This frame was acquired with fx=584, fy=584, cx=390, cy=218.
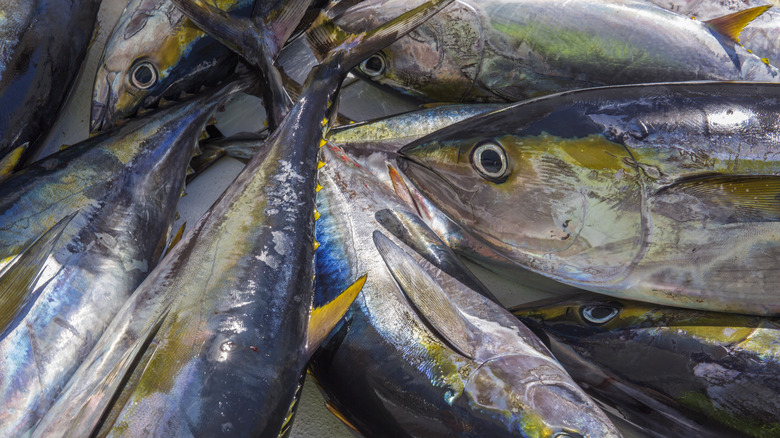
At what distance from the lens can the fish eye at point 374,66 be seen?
248 centimetres

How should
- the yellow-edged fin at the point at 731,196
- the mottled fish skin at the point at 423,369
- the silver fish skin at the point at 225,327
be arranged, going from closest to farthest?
the silver fish skin at the point at 225,327, the mottled fish skin at the point at 423,369, the yellow-edged fin at the point at 731,196

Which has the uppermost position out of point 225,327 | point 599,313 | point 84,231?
point 84,231

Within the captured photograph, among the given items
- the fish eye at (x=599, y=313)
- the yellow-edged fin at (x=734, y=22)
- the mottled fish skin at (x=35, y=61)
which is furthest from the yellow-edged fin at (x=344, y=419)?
the yellow-edged fin at (x=734, y=22)

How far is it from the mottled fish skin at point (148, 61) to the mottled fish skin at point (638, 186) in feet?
3.65

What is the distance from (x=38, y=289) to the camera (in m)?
1.77

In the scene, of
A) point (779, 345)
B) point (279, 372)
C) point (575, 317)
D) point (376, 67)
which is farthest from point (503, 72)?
point (279, 372)

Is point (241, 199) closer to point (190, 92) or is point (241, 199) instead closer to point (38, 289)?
point (38, 289)

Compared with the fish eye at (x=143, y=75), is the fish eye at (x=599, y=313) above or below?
below

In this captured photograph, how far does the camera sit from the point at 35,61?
236cm

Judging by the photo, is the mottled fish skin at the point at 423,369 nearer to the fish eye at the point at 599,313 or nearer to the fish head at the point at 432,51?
the fish eye at the point at 599,313

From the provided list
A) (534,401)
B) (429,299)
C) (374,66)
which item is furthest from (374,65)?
(534,401)

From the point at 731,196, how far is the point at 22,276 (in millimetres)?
2122

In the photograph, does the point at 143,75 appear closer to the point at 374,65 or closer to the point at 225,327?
the point at 374,65

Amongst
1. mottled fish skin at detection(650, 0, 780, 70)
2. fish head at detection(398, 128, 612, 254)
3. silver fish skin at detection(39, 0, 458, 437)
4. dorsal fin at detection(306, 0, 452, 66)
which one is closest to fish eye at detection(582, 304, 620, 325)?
fish head at detection(398, 128, 612, 254)
